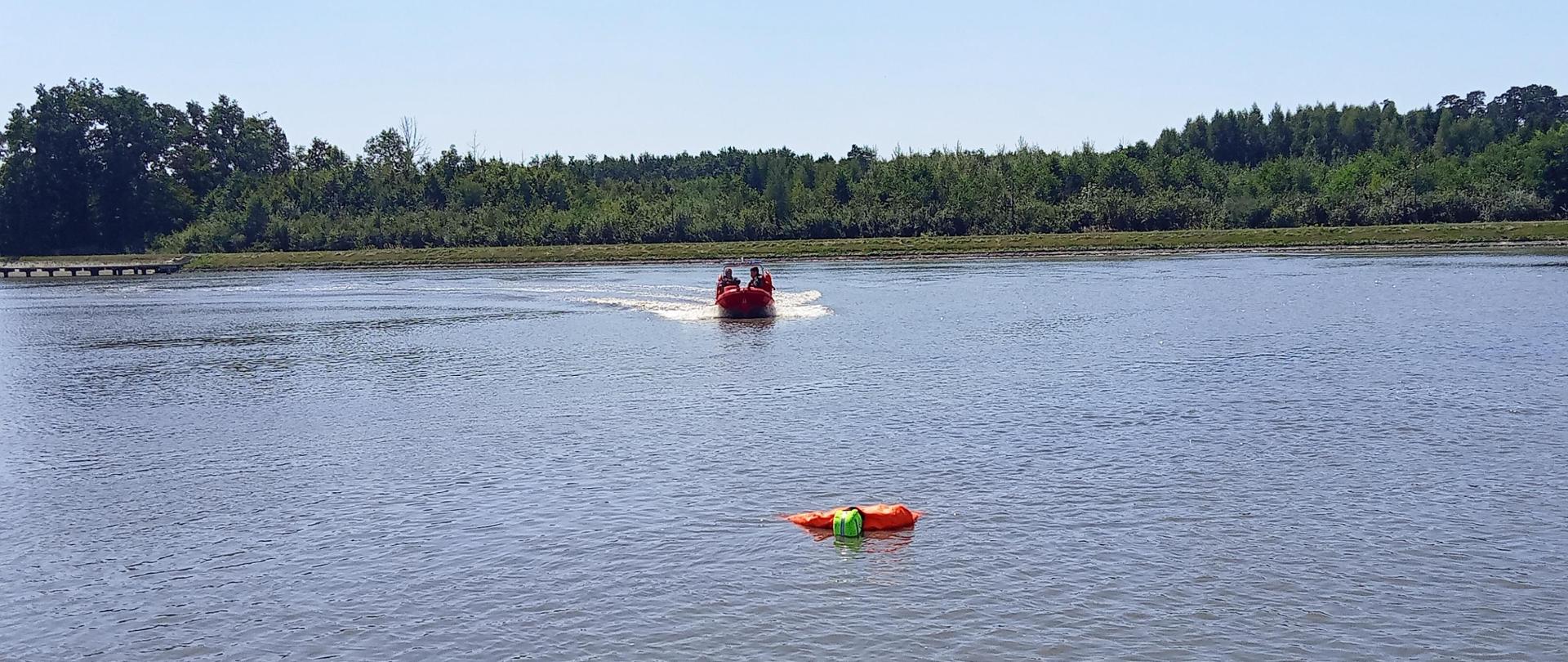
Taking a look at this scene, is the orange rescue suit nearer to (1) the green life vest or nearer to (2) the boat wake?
(1) the green life vest

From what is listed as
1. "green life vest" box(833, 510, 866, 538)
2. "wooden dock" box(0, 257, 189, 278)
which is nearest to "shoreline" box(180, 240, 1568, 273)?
"wooden dock" box(0, 257, 189, 278)

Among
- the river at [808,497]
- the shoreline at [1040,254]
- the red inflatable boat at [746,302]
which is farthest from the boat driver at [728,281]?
the shoreline at [1040,254]

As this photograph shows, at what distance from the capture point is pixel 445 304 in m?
79.6

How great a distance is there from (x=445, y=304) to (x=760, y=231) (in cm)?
6822

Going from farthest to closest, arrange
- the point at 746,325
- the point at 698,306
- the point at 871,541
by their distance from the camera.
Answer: the point at 698,306, the point at 746,325, the point at 871,541

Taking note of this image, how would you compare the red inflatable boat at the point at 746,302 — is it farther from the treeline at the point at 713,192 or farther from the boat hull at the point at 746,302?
the treeline at the point at 713,192

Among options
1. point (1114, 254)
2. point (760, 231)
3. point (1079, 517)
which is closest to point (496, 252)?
point (760, 231)

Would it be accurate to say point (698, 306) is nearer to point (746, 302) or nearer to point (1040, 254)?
point (746, 302)

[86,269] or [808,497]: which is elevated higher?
[808,497]

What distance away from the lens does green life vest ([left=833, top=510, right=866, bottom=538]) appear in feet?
65.5

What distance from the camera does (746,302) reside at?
62219mm

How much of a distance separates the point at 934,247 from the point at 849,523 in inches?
4335

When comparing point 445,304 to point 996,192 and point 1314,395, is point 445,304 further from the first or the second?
point 996,192

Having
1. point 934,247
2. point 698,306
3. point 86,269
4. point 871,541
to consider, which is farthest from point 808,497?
point 86,269
